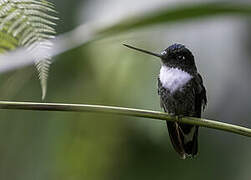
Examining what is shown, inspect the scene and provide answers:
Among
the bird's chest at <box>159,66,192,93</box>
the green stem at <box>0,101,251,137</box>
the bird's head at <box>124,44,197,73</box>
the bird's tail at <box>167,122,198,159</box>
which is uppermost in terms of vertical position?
the bird's head at <box>124,44,197,73</box>

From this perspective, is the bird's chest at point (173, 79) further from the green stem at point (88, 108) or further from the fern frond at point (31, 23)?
the fern frond at point (31, 23)

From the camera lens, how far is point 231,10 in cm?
251

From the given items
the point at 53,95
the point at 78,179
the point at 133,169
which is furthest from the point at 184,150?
the point at 53,95

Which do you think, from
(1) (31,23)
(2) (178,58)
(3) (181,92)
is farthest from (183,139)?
(1) (31,23)

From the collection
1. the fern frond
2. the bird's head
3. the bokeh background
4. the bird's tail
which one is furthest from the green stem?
the bokeh background

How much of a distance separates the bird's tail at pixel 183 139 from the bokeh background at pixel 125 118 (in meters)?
0.86

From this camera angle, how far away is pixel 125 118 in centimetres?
428

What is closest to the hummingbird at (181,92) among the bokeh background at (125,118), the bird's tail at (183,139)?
the bird's tail at (183,139)

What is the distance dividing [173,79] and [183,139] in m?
0.29

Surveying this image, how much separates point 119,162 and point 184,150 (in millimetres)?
1725

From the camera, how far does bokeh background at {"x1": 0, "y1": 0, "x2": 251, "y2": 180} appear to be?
3799 millimetres

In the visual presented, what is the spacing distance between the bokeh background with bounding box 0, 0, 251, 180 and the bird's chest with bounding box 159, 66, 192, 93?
2.51ft

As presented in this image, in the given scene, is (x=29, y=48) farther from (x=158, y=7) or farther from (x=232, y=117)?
(x=232, y=117)

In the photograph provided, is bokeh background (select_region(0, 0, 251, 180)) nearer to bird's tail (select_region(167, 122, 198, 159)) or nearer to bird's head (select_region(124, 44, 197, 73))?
bird's head (select_region(124, 44, 197, 73))
